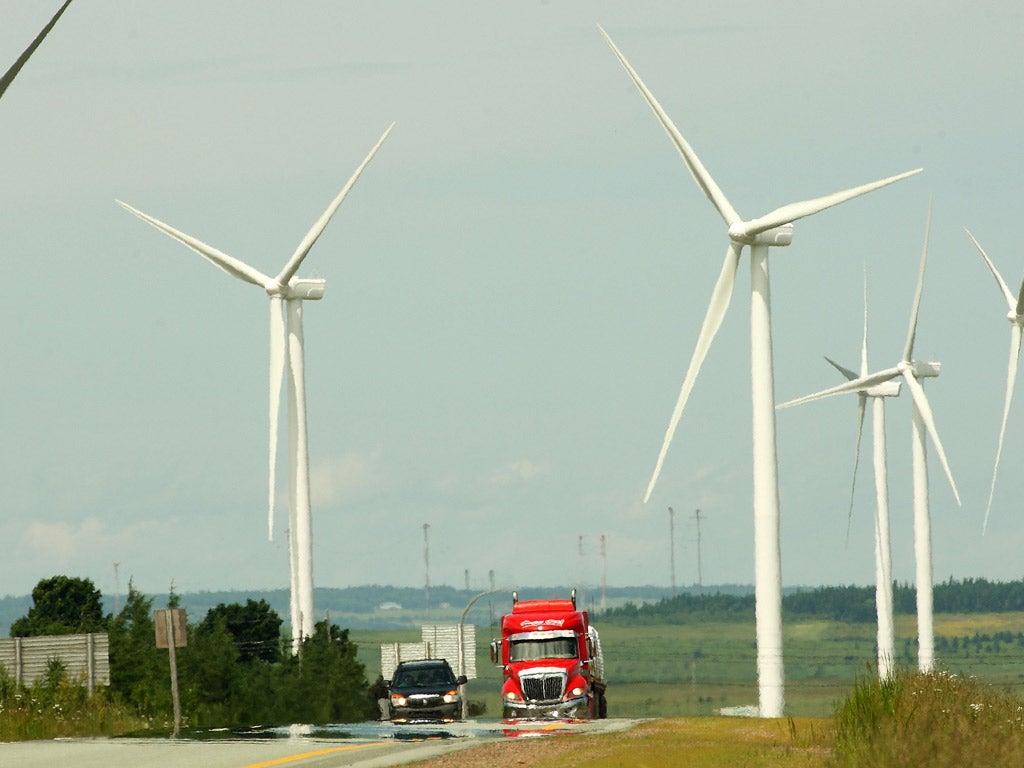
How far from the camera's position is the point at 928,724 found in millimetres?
29094

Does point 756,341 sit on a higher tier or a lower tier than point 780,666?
higher

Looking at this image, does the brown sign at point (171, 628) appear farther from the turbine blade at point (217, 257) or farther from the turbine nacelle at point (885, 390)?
the turbine nacelle at point (885, 390)

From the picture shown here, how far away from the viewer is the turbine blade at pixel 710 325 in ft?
159

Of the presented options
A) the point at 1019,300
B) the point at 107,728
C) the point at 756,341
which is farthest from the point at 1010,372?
the point at 107,728

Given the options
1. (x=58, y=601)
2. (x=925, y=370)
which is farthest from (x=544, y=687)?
(x=58, y=601)

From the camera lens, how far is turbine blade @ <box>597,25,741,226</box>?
52125mm

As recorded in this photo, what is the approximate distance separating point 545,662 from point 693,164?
1525cm

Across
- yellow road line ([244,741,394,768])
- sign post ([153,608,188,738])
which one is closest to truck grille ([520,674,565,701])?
sign post ([153,608,188,738])

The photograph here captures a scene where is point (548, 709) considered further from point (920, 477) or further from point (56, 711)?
point (920, 477)

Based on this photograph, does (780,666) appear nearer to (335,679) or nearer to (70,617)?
(335,679)

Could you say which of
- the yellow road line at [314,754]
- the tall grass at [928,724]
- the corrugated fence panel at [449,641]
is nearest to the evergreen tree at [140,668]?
the yellow road line at [314,754]

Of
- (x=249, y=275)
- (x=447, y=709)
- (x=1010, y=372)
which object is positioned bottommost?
(x=447, y=709)

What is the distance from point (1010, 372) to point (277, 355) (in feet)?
82.8

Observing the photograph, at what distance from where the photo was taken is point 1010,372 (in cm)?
6334
